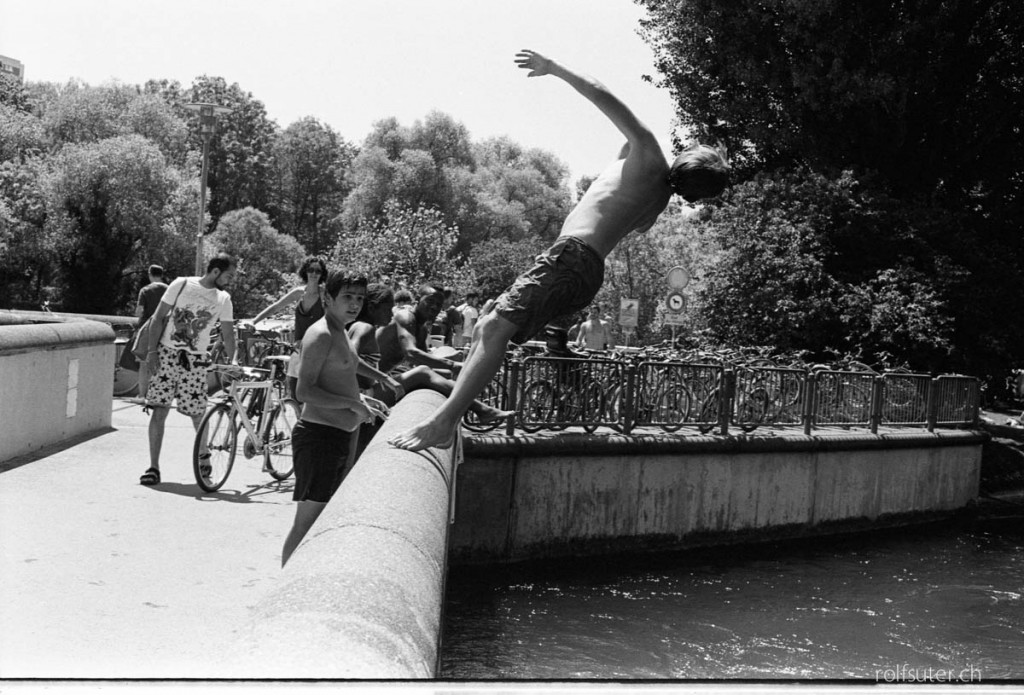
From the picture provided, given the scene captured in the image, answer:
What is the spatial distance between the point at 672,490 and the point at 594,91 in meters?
10.2

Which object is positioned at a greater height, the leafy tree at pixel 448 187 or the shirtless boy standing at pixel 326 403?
the leafy tree at pixel 448 187

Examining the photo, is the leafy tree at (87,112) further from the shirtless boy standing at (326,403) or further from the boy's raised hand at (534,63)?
the boy's raised hand at (534,63)

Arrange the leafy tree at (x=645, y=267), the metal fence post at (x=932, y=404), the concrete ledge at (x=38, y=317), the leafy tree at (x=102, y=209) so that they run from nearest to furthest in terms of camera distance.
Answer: the leafy tree at (x=102, y=209)
the concrete ledge at (x=38, y=317)
the metal fence post at (x=932, y=404)
the leafy tree at (x=645, y=267)

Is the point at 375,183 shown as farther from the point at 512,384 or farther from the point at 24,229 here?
the point at 24,229

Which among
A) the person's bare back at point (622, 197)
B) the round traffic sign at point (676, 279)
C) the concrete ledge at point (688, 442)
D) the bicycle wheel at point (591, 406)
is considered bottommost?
the concrete ledge at point (688, 442)

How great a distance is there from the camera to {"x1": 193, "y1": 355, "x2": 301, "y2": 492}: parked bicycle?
771 cm

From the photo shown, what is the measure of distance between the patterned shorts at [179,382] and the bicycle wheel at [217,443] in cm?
26

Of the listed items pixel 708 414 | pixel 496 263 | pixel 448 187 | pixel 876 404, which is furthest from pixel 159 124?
pixel 496 263

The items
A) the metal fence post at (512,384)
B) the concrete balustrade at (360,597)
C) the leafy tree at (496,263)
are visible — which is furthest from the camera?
the leafy tree at (496,263)

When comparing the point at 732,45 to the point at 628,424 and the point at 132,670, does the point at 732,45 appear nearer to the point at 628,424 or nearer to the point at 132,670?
the point at 628,424

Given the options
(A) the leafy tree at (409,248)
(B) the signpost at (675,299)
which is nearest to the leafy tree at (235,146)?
(B) the signpost at (675,299)

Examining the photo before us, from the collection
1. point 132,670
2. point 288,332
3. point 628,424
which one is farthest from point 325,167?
point 288,332

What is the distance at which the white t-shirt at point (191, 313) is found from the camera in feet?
25.2

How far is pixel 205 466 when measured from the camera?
7.64 m
